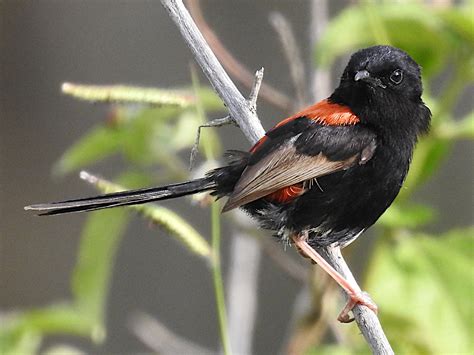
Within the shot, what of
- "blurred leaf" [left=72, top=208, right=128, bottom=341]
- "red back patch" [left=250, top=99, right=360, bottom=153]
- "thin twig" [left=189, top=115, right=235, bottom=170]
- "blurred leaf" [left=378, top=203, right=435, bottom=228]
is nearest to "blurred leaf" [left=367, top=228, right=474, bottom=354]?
"blurred leaf" [left=378, top=203, right=435, bottom=228]

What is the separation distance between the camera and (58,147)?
754cm

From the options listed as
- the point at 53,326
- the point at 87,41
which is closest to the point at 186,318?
the point at 87,41

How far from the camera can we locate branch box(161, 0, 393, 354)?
2670 millimetres

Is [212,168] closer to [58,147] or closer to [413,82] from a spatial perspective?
[413,82]

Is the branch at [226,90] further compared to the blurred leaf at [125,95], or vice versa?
the branch at [226,90]

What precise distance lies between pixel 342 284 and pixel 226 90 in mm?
738

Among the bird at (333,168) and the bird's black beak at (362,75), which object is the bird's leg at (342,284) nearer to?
the bird at (333,168)

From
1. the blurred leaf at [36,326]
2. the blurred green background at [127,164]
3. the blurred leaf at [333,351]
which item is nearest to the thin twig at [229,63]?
the blurred green background at [127,164]

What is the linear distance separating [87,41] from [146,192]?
490cm

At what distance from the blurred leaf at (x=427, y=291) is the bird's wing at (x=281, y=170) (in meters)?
0.46

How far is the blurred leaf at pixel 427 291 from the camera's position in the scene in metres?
3.02

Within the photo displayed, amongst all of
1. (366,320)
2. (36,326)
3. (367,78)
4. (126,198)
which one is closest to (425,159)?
(367,78)

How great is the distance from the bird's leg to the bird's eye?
615 mm

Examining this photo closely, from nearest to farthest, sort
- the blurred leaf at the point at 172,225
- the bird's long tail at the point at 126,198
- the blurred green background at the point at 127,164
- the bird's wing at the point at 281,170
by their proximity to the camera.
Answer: the blurred leaf at the point at 172,225 < the bird's long tail at the point at 126,198 < the bird's wing at the point at 281,170 < the blurred green background at the point at 127,164
